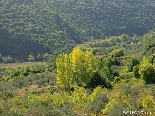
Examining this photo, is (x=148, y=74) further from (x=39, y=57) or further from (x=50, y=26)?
(x=50, y=26)

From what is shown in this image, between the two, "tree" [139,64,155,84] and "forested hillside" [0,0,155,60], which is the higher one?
"forested hillside" [0,0,155,60]

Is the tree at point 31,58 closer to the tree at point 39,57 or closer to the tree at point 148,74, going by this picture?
the tree at point 39,57

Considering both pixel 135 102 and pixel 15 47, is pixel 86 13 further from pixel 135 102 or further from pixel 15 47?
pixel 135 102

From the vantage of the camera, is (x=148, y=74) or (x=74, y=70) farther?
(x=74, y=70)

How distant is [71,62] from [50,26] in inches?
4707

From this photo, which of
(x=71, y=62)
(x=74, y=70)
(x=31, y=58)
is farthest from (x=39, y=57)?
(x=74, y=70)

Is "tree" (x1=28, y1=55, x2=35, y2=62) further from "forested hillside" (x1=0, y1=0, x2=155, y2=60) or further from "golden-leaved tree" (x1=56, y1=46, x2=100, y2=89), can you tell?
"golden-leaved tree" (x1=56, y1=46, x2=100, y2=89)

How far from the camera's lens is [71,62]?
41375mm

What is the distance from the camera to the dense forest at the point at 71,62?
2025cm

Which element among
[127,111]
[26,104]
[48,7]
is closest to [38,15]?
[48,7]

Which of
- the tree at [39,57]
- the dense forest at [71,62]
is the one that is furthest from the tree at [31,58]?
the tree at [39,57]

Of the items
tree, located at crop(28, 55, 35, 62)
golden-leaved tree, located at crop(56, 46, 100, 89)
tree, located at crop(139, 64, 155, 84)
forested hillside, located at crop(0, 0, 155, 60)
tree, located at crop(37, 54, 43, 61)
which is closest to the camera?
tree, located at crop(139, 64, 155, 84)

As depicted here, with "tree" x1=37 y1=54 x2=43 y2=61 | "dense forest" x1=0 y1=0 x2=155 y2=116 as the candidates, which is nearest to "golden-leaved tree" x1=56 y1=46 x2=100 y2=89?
"dense forest" x1=0 y1=0 x2=155 y2=116

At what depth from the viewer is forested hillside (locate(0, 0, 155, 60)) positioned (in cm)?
13038
